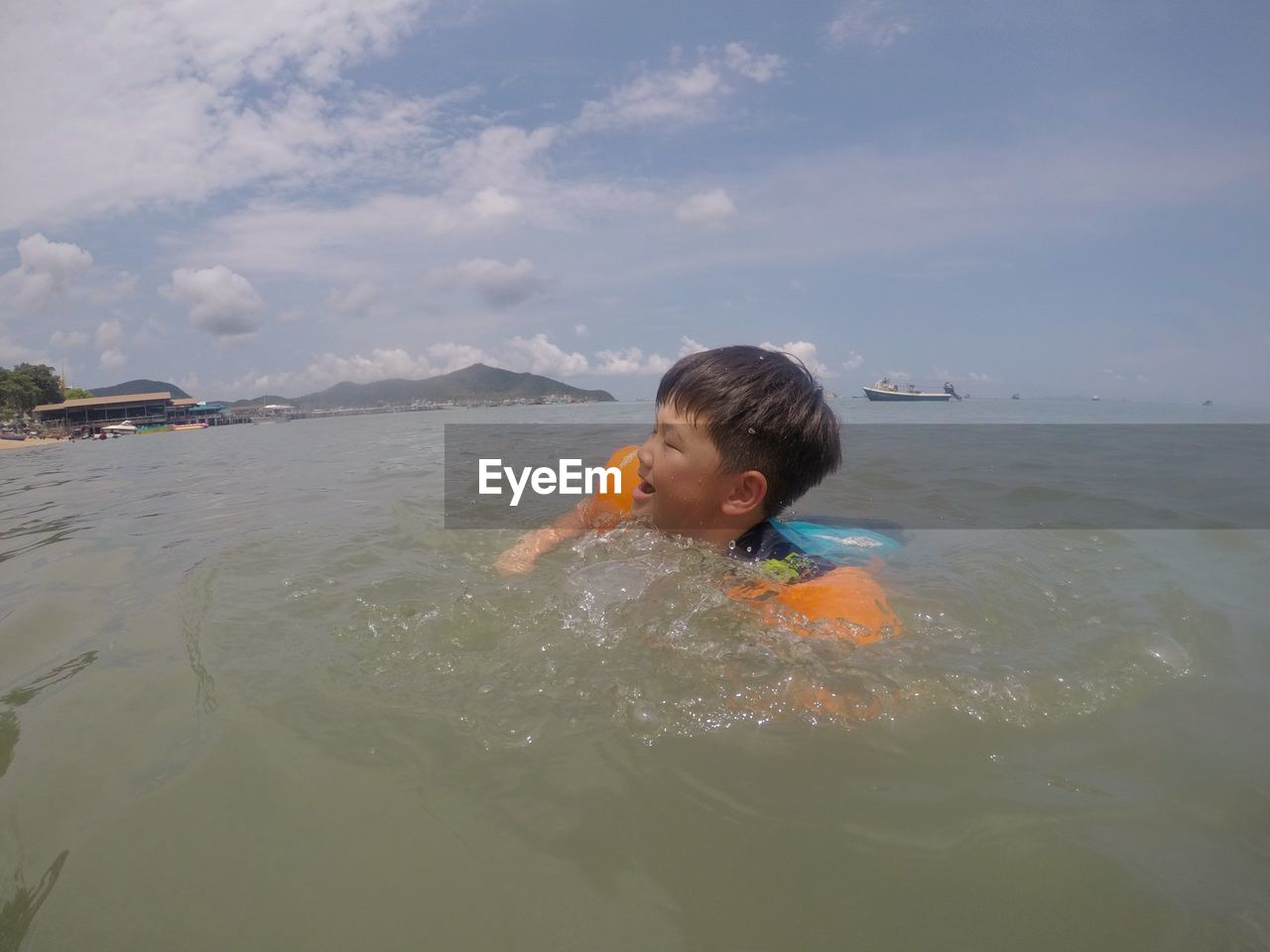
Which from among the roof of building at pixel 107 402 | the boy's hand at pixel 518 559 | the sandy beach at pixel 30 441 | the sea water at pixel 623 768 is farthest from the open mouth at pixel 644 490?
the roof of building at pixel 107 402

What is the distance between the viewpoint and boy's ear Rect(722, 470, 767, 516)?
8.77ft

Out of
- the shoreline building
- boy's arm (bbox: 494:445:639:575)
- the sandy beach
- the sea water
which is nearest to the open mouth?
the sea water

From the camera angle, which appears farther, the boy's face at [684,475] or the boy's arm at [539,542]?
the boy's arm at [539,542]

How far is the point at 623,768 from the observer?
1446mm

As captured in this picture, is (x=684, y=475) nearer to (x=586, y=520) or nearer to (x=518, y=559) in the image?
(x=518, y=559)

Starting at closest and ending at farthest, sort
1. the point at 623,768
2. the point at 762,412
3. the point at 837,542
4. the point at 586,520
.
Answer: the point at 623,768, the point at 762,412, the point at 837,542, the point at 586,520

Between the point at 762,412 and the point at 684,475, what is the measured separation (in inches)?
16.4

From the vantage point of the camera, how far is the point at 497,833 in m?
1.26

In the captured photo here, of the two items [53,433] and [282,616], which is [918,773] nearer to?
[282,616]

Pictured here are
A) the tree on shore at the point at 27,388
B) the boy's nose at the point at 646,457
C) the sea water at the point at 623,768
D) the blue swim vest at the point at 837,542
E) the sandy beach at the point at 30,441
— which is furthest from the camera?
the tree on shore at the point at 27,388

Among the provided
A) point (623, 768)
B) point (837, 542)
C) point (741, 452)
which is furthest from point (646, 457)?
point (623, 768)

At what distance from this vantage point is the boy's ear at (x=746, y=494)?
8.77 ft

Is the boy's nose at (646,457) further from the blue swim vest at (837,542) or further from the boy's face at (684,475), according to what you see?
the blue swim vest at (837,542)

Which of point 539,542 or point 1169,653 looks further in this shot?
point 539,542
